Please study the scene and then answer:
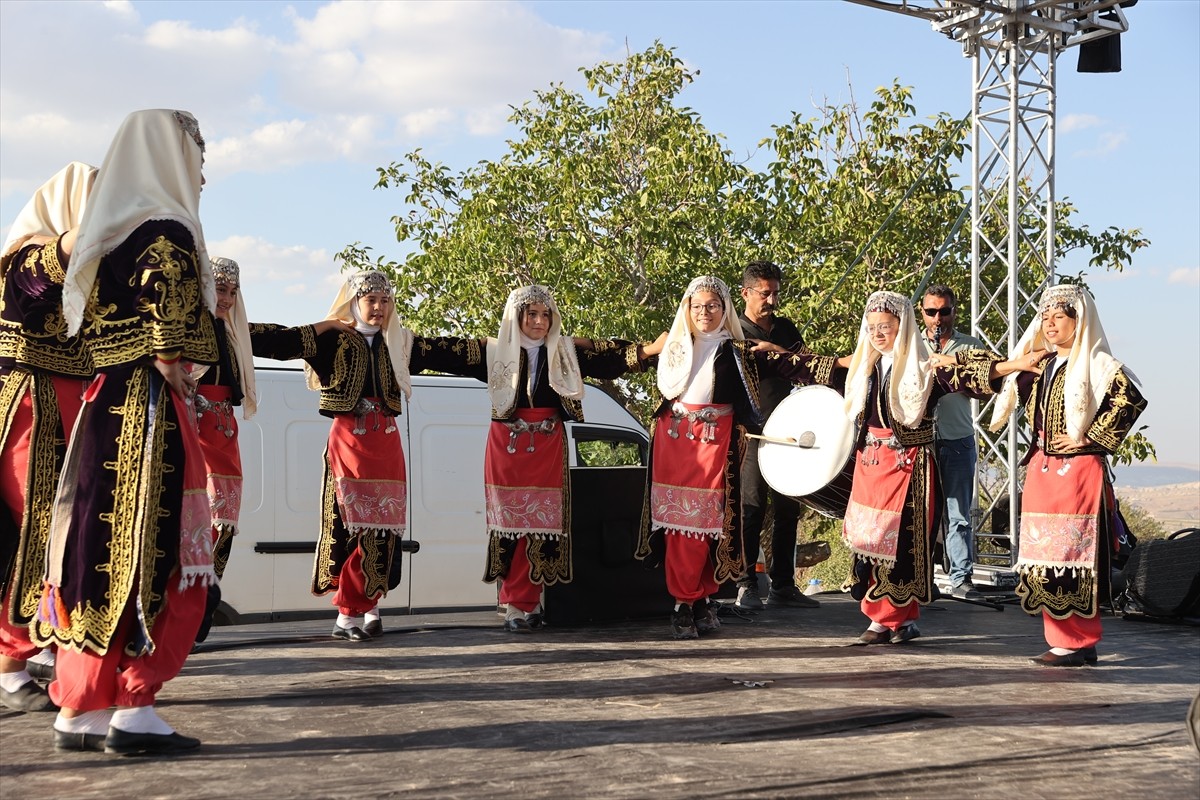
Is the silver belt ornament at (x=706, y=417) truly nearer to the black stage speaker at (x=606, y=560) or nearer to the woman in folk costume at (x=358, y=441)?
the black stage speaker at (x=606, y=560)

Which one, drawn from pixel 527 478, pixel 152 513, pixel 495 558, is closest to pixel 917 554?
pixel 527 478

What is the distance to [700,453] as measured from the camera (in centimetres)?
606

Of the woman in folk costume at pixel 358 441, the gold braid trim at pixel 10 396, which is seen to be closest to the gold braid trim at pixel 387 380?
the woman in folk costume at pixel 358 441

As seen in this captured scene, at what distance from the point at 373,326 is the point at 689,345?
4.95 feet

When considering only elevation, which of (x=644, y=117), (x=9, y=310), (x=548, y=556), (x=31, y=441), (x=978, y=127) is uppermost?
(x=644, y=117)

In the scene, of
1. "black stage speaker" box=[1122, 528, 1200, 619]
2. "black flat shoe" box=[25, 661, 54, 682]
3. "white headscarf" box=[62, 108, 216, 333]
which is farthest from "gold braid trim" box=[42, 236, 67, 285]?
"black stage speaker" box=[1122, 528, 1200, 619]

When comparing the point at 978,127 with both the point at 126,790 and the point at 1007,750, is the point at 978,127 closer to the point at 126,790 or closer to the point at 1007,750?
the point at 1007,750

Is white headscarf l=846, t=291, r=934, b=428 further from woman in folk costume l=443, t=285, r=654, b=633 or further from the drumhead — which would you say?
woman in folk costume l=443, t=285, r=654, b=633

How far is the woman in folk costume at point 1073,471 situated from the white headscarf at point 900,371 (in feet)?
1.65

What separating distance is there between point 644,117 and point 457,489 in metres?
8.75

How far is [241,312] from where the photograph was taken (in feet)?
18.1

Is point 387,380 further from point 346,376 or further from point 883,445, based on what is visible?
point 883,445

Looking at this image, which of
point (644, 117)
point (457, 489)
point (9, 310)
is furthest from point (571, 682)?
point (644, 117)

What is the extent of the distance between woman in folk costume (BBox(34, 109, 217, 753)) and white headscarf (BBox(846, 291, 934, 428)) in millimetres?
3368
